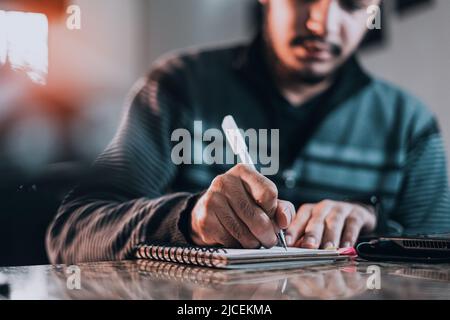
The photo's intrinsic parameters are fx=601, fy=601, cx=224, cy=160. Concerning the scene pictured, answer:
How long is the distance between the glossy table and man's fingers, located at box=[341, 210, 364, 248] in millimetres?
161

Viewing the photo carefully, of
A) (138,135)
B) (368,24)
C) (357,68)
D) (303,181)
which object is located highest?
(368,24)

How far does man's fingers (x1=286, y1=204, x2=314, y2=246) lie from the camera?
92cm

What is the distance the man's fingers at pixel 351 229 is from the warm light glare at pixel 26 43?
731mm

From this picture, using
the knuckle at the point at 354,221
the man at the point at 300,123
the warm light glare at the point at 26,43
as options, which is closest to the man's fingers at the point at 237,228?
the knuckle at the point at 354,221

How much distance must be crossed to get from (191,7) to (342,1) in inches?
14.5

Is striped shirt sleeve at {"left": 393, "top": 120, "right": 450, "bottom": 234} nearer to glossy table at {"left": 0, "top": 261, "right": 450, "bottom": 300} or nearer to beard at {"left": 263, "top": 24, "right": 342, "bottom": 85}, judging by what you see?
beard at {"left": 263, "top": 24, "right": 342, "bottom": 85}

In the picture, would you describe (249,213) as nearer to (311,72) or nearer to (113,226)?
(113,226)

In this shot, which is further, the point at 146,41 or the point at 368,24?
the point at 368,24

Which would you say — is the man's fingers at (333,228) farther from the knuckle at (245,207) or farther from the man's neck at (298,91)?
the man's neck at (298,91)

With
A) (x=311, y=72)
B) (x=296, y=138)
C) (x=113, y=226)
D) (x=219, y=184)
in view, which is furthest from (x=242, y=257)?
(x=311, y=72)

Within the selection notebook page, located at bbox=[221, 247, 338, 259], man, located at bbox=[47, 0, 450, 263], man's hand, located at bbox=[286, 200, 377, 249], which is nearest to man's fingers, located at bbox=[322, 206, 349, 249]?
man's hand, located at bbox=[286, 200, 377, 249]

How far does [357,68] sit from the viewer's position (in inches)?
61.1

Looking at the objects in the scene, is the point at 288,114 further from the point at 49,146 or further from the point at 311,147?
the point at 49,146
